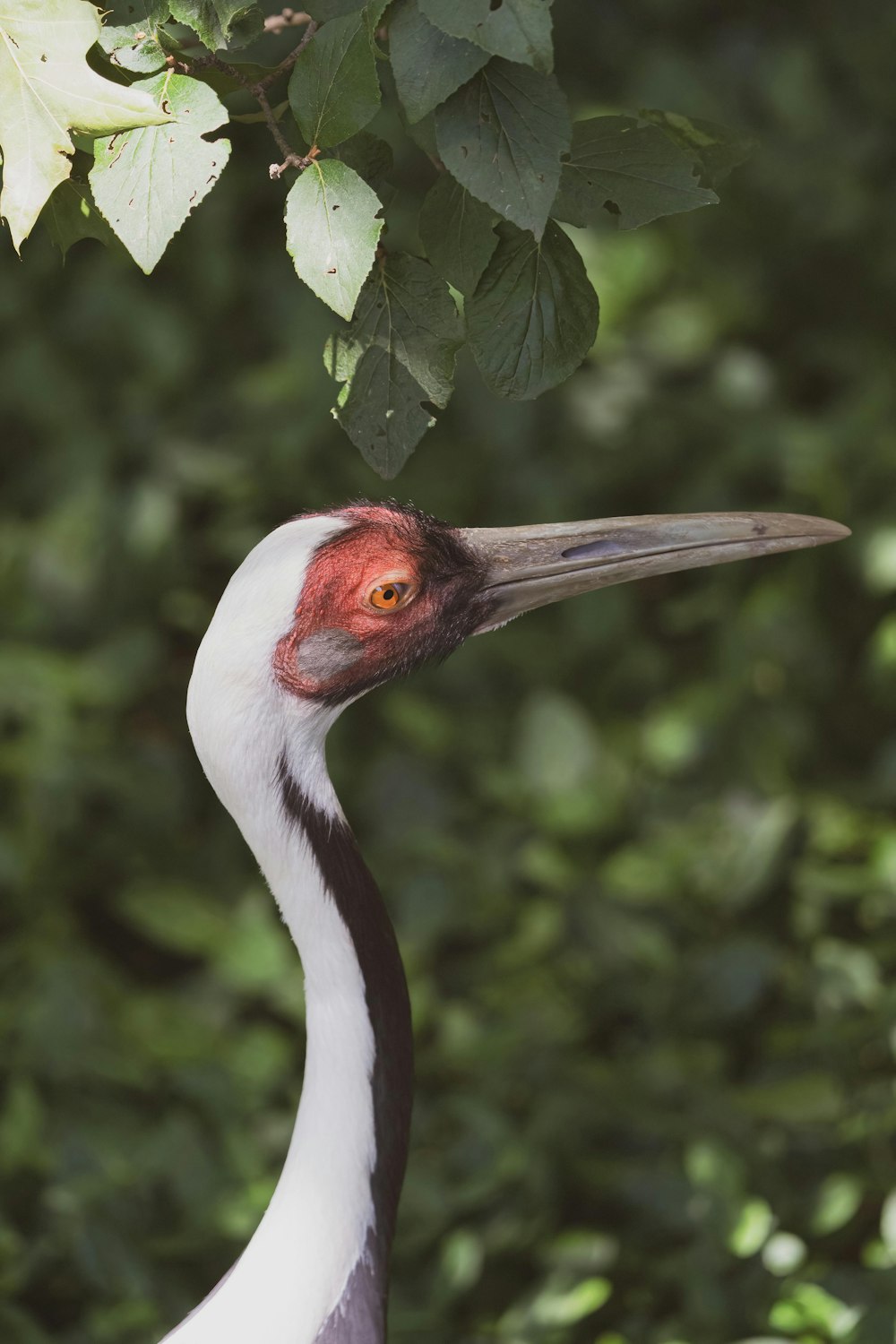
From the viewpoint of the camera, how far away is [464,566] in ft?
5.25

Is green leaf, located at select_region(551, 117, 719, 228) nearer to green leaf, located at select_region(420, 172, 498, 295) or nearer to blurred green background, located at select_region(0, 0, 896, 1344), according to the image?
green leaf, located at select_region(420, 172, 498, 295)

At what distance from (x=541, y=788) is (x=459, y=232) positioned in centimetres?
215

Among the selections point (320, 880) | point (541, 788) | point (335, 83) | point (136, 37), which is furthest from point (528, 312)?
point (541, 788)

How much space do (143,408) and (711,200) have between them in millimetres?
2571

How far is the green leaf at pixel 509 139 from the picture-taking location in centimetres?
113

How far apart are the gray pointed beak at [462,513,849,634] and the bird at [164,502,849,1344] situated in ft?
0.23

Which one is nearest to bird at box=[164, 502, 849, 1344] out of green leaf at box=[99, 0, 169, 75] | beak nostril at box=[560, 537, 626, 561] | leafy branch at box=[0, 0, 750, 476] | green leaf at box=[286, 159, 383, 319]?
beak nostril at box=[560, 537, 626, 561]

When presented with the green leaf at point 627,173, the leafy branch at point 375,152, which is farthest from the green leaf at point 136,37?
the green leaf at point 627,173

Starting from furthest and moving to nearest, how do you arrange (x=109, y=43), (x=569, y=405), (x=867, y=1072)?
(x=569, y=405)
(x=867, y=1072)
(x=109, y=43)

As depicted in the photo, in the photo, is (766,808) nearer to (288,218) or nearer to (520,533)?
(520,533)

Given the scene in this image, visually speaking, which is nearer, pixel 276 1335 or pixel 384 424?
pixel 384 424

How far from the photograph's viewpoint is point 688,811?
10.9 ft

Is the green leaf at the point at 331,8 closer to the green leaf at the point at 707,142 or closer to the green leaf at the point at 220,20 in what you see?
the green leaf at the point at 220,20

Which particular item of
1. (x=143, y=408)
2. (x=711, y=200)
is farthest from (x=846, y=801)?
(x=711, y=200)
